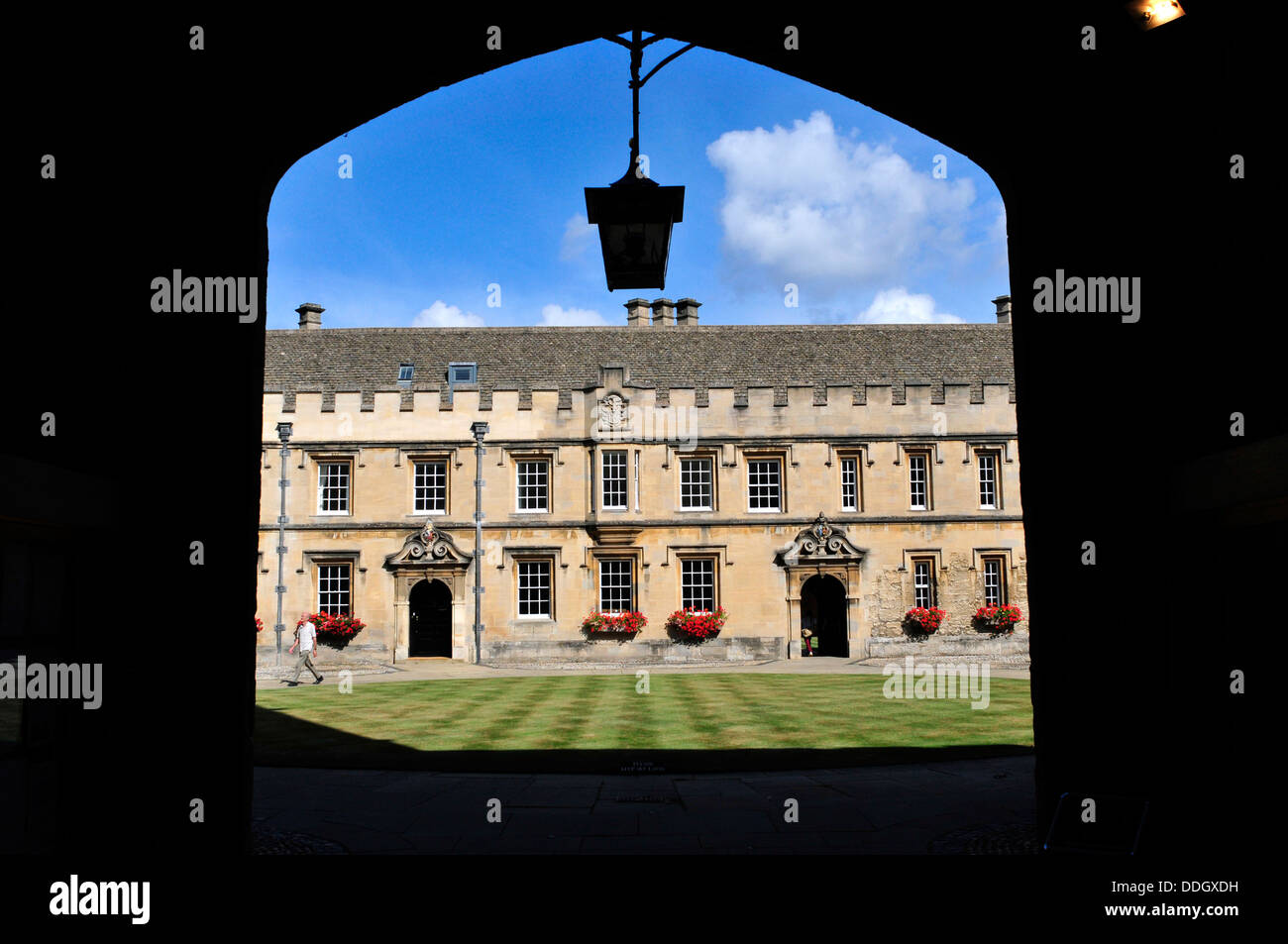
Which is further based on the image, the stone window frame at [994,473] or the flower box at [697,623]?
the stone window frame at [994,473]

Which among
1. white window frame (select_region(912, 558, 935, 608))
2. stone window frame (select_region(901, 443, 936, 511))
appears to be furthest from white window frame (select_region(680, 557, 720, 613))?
stone window frame (select_region(901, 443, 936, 511))

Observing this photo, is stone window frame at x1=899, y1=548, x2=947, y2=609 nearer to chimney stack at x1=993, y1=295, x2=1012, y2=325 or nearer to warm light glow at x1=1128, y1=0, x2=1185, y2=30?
chimney stack at x1=993, y1=295, x2=1012, y2=325

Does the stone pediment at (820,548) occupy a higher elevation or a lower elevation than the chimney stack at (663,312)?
lower

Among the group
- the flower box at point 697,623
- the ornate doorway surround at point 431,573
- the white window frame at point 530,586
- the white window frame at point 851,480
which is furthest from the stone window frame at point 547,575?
the white window frame at point 851,480

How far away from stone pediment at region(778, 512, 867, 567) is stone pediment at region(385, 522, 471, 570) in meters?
8.88

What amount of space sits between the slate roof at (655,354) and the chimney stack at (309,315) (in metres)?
2.62

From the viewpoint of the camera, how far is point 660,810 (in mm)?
7434

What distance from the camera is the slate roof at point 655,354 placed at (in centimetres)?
3042

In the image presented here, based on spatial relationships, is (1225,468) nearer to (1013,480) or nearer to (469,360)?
(1013,480)

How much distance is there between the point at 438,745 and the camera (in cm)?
1112

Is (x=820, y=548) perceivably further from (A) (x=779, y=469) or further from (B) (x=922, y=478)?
(B) (x=922, y=478)

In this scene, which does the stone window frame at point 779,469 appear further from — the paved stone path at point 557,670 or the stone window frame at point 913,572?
the paved stone path at point 557,670

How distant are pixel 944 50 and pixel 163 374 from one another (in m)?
4.53

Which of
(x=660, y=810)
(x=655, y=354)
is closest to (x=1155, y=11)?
(x=660, y=810)
